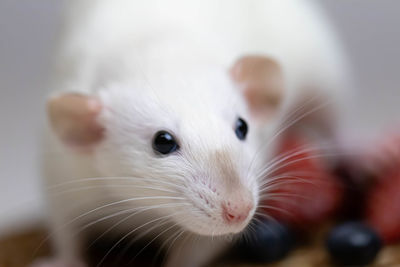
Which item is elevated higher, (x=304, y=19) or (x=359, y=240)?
(x=304, y=19)

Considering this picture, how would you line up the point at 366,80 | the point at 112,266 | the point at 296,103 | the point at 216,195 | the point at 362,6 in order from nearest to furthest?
the point at 216,195 → the point at 112,266 → the point at 296,103 → the point at 362,6 → the point at 366,80

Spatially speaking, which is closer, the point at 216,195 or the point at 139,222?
the point at 216,195

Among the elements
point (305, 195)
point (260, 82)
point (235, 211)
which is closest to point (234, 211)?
point (235, 211)

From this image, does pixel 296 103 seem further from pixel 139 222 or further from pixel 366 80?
pixel 366 80

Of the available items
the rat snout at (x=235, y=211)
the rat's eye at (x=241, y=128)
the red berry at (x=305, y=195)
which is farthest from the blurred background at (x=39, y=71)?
the rat snout at (x=235, y=211)

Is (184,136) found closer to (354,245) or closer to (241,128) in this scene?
(241,128)

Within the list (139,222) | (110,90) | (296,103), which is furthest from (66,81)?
(296,103)
